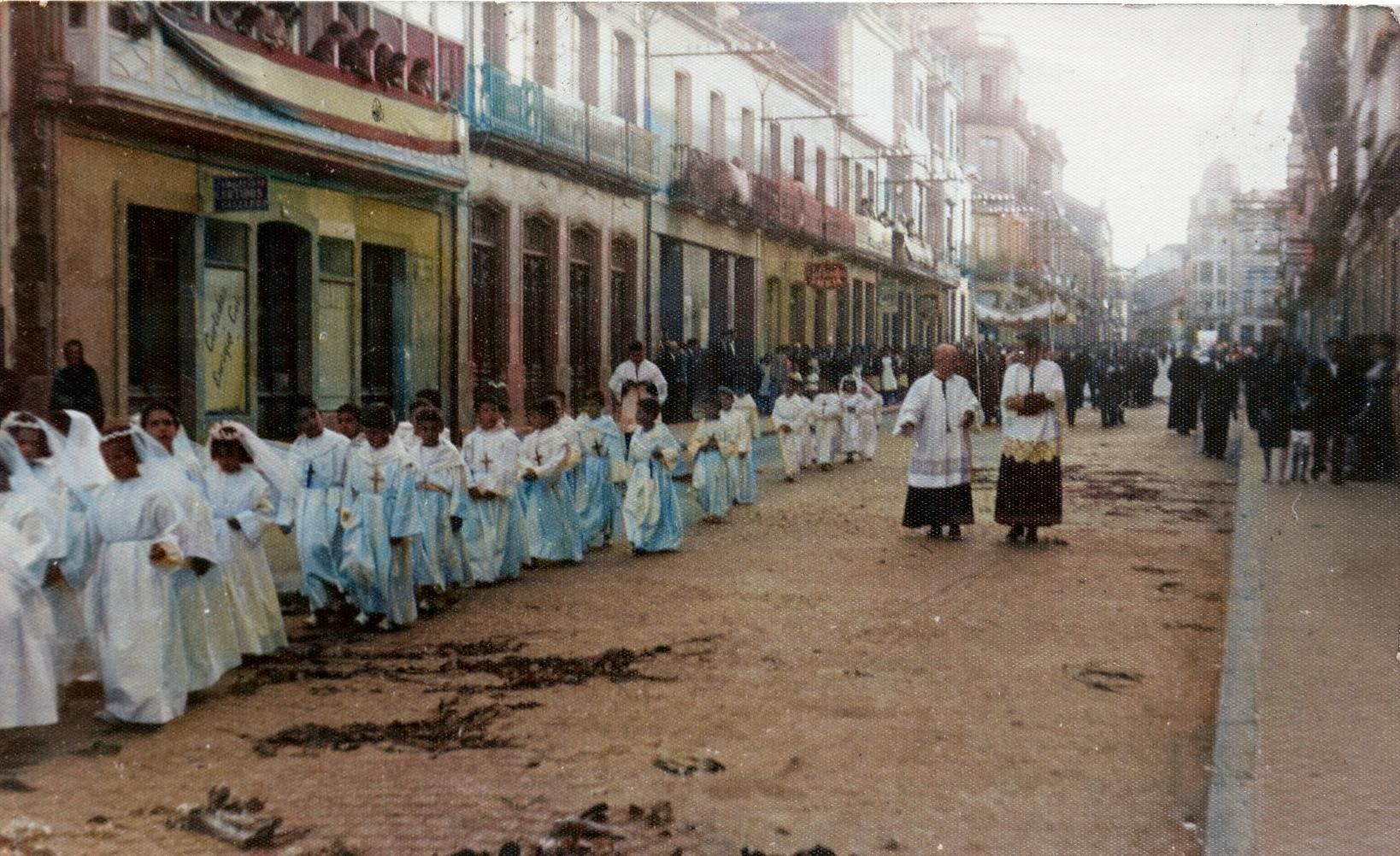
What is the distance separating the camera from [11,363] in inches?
488

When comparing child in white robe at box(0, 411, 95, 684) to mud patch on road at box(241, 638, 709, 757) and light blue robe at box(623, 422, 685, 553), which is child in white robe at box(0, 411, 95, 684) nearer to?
mud patch on road at box(241, 638, 709, 757)

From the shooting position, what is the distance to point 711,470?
13781mm

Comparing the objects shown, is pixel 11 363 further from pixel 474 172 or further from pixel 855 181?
pixel 855 181

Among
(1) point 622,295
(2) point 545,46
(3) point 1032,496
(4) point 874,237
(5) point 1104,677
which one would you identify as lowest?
(5) point 1104,677

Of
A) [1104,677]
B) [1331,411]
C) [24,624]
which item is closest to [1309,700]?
[1104,677]

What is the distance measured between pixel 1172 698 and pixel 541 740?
2.88m

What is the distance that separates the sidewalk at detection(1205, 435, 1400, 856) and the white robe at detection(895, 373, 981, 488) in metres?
2.29

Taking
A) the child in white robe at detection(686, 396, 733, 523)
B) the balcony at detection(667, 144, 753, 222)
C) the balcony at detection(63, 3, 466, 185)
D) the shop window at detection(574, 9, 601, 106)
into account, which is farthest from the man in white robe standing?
the balcony at detection(667, 144, 753, 222)

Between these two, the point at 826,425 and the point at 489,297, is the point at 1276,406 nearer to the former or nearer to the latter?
the point at 826,425

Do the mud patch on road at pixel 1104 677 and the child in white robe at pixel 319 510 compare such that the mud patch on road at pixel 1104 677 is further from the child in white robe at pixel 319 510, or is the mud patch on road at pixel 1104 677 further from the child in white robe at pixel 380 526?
the child in white robe at pixel 319 510

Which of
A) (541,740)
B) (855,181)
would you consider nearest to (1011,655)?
(541,740)

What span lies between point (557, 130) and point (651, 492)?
11104 millimetres

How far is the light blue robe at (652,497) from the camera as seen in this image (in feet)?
37.4

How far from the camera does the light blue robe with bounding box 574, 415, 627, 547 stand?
11867 millimetres
